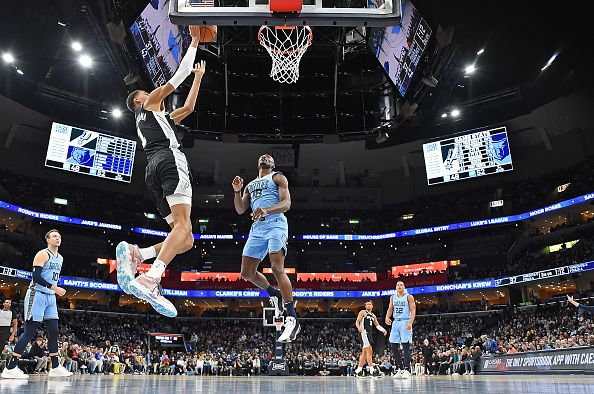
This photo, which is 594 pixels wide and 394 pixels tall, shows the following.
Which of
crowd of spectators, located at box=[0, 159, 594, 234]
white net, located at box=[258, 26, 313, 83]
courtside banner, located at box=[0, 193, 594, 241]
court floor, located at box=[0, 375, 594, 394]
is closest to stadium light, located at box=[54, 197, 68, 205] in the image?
crowd of spectators, located at box=[0, 159, 594, 234]

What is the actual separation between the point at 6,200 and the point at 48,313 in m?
25.8

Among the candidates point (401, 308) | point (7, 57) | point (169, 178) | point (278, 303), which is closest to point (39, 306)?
point (278, 303)

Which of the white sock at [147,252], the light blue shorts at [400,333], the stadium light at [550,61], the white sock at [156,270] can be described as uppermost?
the stadium light at [550,61]

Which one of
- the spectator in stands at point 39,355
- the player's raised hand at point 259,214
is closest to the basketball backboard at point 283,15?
the player's raised hand at point 259,214

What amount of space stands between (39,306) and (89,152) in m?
25.7

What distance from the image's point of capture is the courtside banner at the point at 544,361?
1214 cm

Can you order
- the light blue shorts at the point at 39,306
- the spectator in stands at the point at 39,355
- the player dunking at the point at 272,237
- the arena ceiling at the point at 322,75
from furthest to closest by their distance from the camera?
the arena ceiling at the point at 322,75, the spectator in stands at the point at 39,355, the light blue shorts at the point at 39,306, the player dunking at the point at 272,237

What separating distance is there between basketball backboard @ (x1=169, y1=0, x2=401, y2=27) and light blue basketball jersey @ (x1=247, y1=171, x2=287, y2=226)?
7.04 feet

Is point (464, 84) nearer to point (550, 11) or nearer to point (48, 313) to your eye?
point (550, 11)

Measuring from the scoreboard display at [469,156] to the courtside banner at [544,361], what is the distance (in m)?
17.0

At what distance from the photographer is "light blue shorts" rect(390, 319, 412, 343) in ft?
37.1

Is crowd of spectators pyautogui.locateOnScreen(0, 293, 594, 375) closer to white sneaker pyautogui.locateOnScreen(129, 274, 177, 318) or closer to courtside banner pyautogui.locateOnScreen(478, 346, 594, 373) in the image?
courtside banner pyautogui.locateOnScreen(478, 346, 594, 373)

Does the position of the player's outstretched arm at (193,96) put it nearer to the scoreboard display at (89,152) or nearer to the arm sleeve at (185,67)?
the arm sleeve at (185,67)

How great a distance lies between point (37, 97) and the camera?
31641 millimetres
